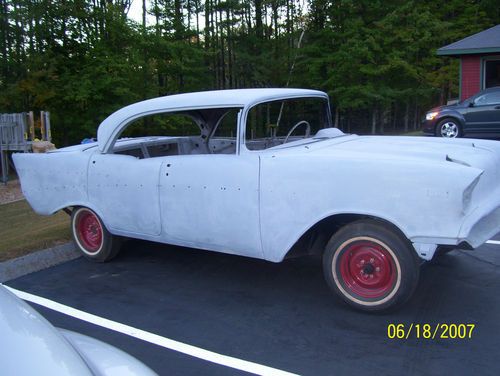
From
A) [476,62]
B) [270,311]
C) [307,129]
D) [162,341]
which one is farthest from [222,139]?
[476,62]

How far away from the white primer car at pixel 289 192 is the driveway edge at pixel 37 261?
24 centimetres

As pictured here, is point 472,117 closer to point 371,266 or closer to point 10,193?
point 371,266

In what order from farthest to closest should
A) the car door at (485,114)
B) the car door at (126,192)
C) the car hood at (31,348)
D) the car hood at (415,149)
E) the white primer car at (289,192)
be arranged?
the car door at (485,114)
the car door at (126,192)
the car hood at (415,149)
the white primer car at (289,192)
the car hood at (31,348)

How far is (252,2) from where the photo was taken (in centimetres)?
2997

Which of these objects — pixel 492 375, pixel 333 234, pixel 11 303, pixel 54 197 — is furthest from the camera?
pixel 54 197

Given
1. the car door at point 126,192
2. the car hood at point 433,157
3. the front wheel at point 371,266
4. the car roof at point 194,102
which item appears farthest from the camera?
the car door at point 126,192

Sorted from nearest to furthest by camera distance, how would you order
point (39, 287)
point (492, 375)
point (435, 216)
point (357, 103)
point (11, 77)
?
point (492, 375)
point (435, 216)
point (39, 287)
point (11, 77)
point (357, 103)

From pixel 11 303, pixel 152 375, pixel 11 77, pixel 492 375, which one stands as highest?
pixel 11 77

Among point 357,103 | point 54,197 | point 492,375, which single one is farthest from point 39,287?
point 357,103

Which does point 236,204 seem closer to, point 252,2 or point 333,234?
point 333,234

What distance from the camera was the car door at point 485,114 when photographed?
1386 cm

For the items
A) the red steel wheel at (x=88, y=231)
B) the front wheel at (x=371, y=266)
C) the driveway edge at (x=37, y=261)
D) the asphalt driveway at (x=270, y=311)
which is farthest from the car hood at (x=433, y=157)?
the driveway edge at (x=37, y=261)

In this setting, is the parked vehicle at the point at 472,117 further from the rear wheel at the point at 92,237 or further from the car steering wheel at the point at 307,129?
the rear wheel at the point at 92,237

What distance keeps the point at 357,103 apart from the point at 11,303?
2520cm
